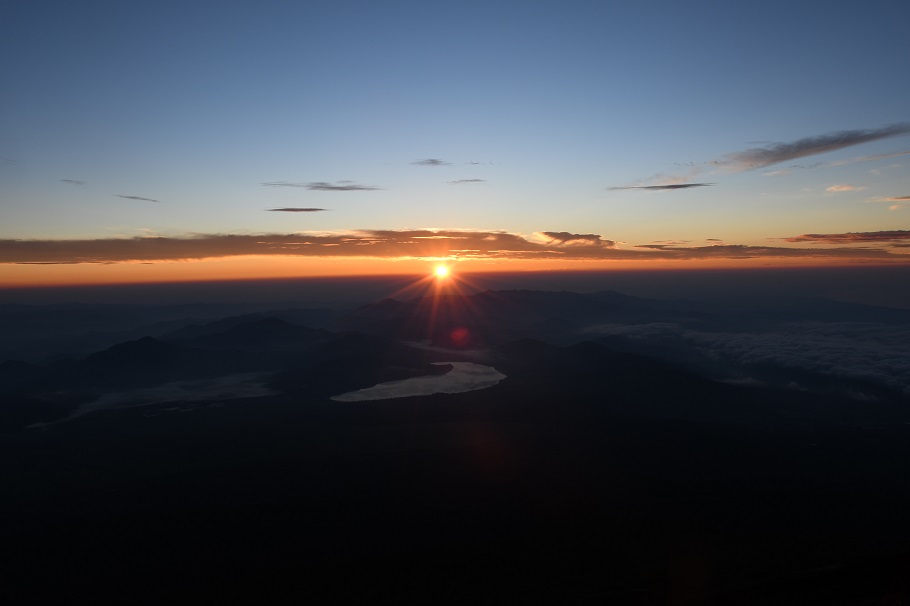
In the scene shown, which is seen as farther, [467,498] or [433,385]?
[433,385]

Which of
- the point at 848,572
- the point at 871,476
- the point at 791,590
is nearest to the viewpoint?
the point at 791,590

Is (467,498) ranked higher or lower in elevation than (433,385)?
higher

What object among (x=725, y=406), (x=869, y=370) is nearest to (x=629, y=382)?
(x=725, y=406)

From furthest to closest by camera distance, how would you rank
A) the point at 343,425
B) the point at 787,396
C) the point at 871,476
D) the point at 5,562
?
1. the point at 787,396
2. the point at 343,425
3. the point at 871,476
4. the point at 5,562

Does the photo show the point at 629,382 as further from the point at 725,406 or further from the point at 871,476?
the point at 871,476
